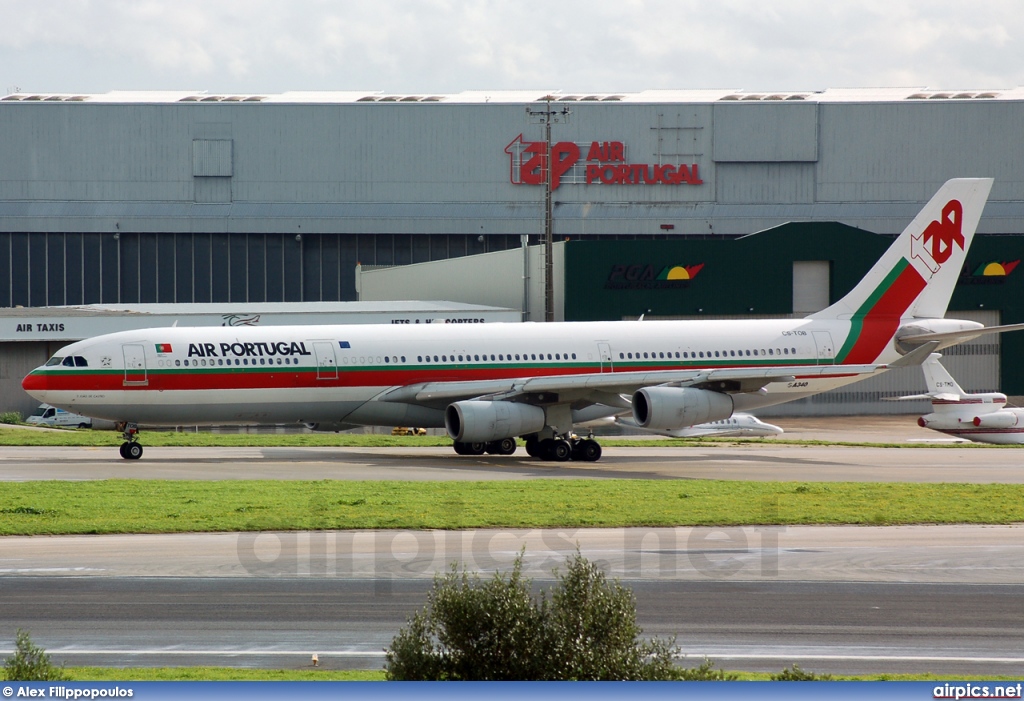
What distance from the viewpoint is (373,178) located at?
298 feet

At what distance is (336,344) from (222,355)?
3667 millimetres

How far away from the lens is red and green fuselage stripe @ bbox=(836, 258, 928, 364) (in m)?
45.1

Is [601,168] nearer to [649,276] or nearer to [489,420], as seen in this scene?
[649,276]

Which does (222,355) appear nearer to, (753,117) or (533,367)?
(533,367)

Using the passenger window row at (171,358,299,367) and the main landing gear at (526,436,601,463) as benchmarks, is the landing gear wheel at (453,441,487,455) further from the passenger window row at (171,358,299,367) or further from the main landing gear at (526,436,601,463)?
the passenger window row at (171,358,299,367)

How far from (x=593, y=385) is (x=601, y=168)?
54312 millimetres

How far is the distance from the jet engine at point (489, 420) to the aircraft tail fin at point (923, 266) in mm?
13182

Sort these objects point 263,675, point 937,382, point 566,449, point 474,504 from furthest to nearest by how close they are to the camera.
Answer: point 937,382, point 566,449, point 474,504, point 263,675

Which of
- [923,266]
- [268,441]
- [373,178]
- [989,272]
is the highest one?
[373,178]

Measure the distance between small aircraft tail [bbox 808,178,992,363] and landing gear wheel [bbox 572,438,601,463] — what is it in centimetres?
1026

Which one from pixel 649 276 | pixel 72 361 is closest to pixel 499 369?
pixel 72 361

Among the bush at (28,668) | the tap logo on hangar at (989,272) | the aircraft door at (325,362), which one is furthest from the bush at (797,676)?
the tap logo on hangar at (989,272)

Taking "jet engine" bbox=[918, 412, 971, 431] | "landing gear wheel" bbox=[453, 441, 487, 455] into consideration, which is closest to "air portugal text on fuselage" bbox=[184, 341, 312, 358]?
"landing gear wheel" bbox=[453, 441, 487, 455]

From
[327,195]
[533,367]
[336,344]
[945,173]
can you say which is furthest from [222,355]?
[945,173]
